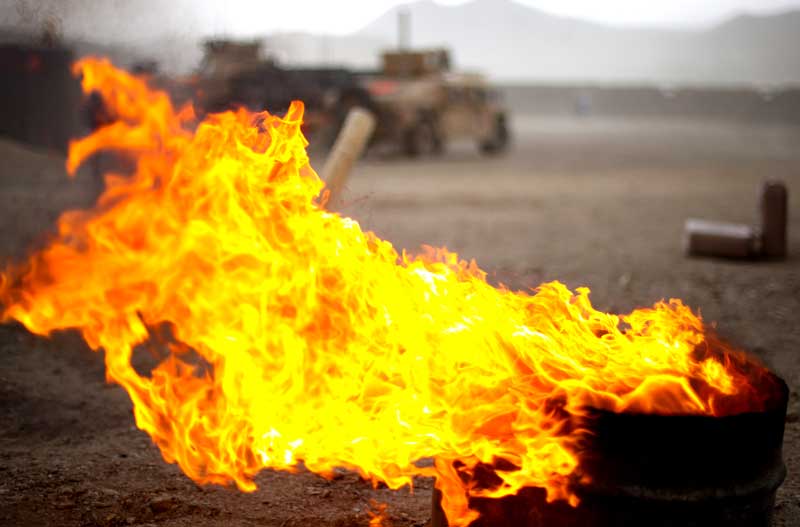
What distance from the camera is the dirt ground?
3.59m

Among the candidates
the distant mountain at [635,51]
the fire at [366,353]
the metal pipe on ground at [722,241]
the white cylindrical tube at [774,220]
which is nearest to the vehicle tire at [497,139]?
the metal pipe on ground at [722,241]

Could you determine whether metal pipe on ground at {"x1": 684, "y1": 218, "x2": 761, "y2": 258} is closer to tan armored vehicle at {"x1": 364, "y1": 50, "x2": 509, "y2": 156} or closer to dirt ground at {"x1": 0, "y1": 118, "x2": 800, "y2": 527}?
dirt ground at {"x1": 0, "y1": 118, "x2": 800, "y2": 527}

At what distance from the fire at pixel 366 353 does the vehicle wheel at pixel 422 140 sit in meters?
16.5

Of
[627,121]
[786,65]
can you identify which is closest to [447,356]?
[627,121]

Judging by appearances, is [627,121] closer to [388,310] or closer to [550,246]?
[550,246]

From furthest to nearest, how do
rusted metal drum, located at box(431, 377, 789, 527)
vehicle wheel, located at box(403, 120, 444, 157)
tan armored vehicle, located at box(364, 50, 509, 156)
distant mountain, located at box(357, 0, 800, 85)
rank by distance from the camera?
distant mountain, located at box(357, 0, 800, 85)
vehicle wheel, located at box(403, 120, 444, 157)
tan armored vehicle, located at box(364, 50, 509, 156)
rusted metal drum, located at box(431, 377, 789, 527)

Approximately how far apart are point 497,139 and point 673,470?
21611 millimetres

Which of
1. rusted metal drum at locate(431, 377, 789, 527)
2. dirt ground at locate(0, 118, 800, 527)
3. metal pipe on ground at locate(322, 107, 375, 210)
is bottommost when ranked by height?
dirt ground at locate(0, 118, 800, 527)

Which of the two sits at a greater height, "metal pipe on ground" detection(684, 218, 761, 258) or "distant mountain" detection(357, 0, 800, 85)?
"distant mountain" detection(357, 0, 800, 85)

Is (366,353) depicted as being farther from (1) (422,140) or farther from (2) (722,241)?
(1) (422,140)

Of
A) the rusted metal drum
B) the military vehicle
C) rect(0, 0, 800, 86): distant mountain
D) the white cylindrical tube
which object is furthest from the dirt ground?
rect(0, 0, 800, 86): distant mountain

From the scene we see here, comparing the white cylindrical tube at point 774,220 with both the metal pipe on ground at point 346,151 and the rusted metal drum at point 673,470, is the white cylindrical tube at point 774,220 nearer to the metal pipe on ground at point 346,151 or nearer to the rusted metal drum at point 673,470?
the metal pipe on ground at point 346,151

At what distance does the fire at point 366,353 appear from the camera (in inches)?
106

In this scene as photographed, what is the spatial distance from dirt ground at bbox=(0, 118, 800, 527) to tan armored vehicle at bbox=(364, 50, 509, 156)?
34.5 inches
